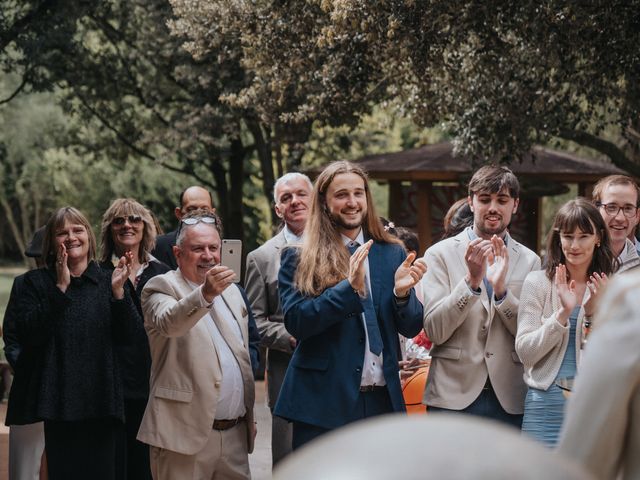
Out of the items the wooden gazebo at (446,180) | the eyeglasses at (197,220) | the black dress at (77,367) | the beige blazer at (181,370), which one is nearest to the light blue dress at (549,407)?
the beige blazer at (181,370)

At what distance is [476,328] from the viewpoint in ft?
21.7

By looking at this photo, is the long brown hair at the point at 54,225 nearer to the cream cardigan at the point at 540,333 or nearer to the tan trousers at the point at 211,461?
the tan trousers at the point at 211,461

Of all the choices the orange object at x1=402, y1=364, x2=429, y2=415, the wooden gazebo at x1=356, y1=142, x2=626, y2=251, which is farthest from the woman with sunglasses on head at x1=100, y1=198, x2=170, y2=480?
the wooden gazebo at x1=356, y1=142, x2=626, y2=251

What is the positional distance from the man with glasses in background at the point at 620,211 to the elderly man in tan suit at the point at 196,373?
8.01ft

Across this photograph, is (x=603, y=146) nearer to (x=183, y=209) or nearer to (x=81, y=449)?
(x=183, y=209)

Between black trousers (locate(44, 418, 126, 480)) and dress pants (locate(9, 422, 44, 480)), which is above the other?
black trousers (locate(44, 418, 126, 480))

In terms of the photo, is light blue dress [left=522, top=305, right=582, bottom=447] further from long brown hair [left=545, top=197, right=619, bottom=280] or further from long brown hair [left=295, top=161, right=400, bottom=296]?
long brown hair [left=295, top=161, right=400, bottom=296]

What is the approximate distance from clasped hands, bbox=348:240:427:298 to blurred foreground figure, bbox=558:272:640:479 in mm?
3435

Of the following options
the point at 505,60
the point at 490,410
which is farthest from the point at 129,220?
the point at 505,60

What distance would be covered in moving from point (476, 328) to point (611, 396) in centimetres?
417

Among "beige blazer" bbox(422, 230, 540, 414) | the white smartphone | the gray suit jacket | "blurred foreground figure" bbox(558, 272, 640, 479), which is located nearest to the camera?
"blurred foreground figure" bbox(558, 272, 640, 479)

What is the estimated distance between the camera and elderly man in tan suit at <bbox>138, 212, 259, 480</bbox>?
6.45 m

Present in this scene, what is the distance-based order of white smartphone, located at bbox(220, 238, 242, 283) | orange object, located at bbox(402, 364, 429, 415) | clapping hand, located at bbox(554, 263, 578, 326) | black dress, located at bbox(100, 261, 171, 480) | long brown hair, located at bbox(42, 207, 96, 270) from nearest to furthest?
clapping hand, located at bbox(554, 263, 578, 326), white smartphone, located at bbox(220, 238, 242, 283), long brown hair, located at bbox(42, 207, 96, 270), black dress, located at bbox(100, 261, 171, 480), orange object, located at bbox(402, 364, 429, 415)

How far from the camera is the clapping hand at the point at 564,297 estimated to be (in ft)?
20.2
